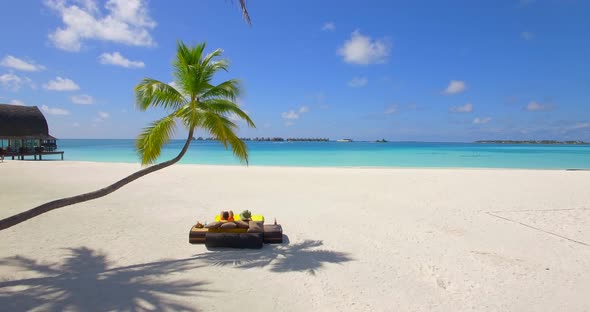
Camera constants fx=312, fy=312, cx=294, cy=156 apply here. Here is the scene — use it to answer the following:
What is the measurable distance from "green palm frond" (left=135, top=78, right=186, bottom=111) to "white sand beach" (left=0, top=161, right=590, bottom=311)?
2702 millimetres

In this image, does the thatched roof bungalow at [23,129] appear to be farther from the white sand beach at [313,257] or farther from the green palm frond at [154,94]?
the green palm frond at [154,94]

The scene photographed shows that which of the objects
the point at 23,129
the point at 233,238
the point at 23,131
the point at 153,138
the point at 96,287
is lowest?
the point at 96,287

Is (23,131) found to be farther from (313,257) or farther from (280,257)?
(313,257)

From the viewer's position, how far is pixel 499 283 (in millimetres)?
4492

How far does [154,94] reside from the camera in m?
5.57

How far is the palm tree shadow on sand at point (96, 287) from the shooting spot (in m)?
3.74

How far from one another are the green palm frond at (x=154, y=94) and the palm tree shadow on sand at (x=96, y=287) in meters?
2.79

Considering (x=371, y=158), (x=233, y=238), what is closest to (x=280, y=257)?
(x=233, y=238)

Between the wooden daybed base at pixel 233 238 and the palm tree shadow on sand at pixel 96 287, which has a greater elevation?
the wooden daybed base at pixel 233 238

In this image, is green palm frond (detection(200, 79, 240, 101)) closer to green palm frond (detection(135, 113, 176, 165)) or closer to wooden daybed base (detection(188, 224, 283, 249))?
green palm frond (detection(135, 113, 176, 165))

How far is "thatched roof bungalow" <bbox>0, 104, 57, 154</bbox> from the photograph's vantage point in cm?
2758

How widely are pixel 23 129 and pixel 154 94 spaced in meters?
32.1

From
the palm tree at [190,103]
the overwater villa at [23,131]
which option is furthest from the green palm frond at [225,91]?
the overwater villa at [23,131]

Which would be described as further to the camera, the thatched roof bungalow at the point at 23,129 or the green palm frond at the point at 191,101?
the thatched roof bungalow at the point at 23,129
